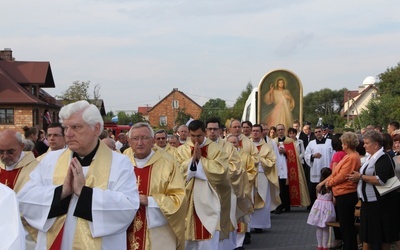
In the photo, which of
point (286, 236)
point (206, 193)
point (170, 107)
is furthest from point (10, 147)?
point (170, 107)

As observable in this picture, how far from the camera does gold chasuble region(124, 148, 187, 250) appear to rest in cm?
584

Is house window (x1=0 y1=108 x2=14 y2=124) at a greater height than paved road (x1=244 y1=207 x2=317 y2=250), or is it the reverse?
house window (x1=0 y1=108 x2=14 y2=124)

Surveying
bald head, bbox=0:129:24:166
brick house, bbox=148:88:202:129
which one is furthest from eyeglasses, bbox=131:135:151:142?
brick house, bbox=148:88:202:129

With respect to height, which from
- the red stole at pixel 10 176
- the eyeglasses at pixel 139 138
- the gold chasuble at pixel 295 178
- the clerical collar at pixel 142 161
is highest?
the eyeglasses at pixel 139 138

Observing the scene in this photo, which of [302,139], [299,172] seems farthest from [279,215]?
[302,139]

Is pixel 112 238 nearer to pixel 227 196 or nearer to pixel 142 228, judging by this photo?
pixel 142 228

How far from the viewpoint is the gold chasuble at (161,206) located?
5.84 metres

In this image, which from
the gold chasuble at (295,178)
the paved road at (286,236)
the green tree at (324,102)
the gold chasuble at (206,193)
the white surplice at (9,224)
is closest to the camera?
the white surplice at (9,224)

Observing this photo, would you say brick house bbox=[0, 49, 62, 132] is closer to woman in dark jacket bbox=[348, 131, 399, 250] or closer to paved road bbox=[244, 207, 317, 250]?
paved road bbox=[244, 207, 317, 250]

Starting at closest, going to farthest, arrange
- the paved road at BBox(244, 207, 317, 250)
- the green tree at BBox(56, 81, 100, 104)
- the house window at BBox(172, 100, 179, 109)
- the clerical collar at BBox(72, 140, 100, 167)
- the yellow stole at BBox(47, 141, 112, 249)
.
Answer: the yellow stole at BBox(47, 141, 112, 249), the clerical collar at BBox(72, 140, 100, 167), the paved road at BBox(244, 207, 317, 250), the green tree at BBox(56, 81, 100, 104), the house window at BBox(172, 100, 179, 109)

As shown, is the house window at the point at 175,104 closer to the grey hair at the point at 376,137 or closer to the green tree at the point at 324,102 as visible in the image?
the green tree at the point at 324,102

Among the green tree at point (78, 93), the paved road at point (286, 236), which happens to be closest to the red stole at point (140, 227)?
the paved road at point (286, 236)

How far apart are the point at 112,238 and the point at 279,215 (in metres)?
10.6

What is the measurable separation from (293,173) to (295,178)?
125 mm
